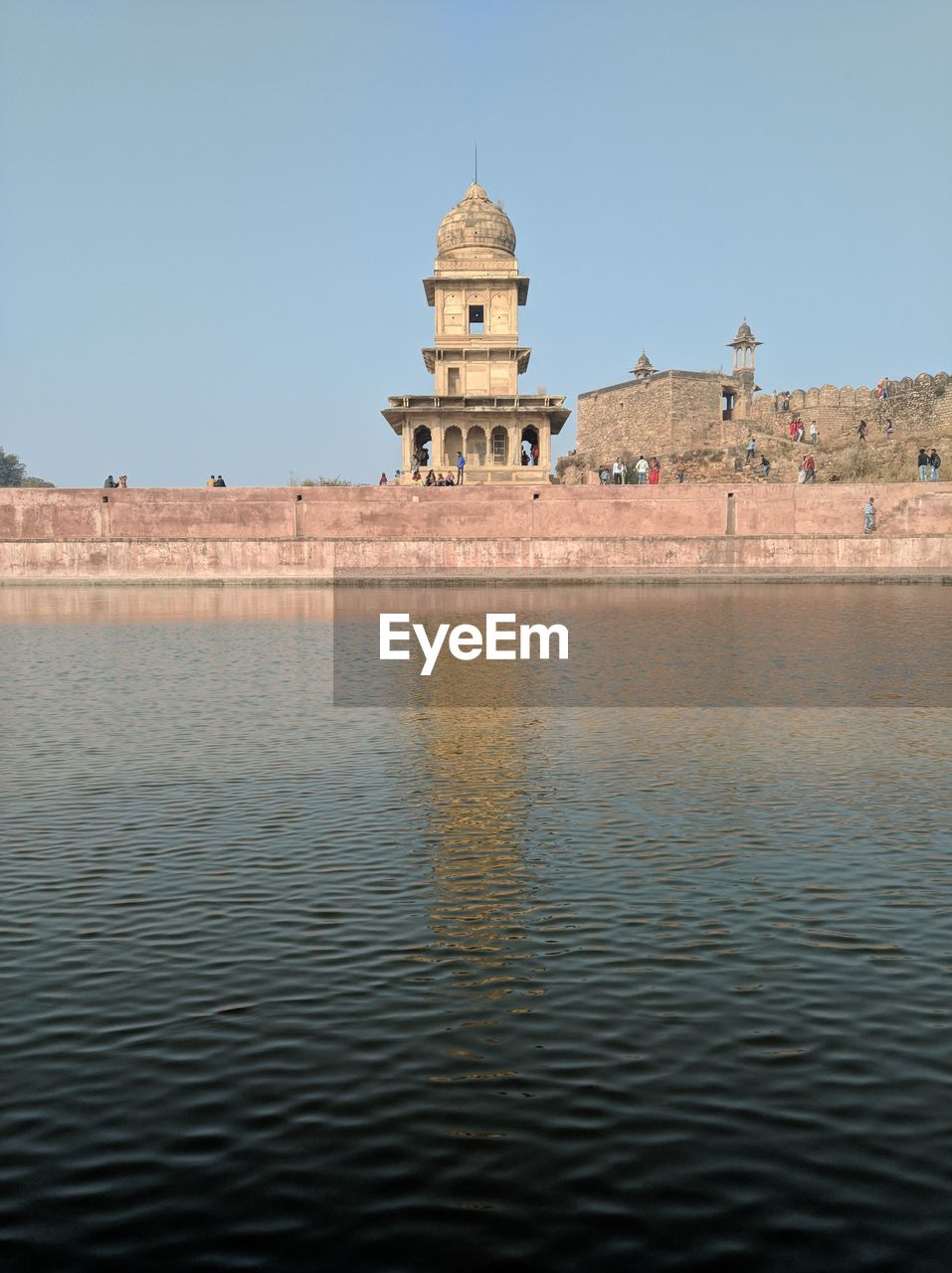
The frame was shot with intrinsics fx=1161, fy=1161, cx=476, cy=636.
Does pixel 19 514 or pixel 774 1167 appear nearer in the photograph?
pixel 774 1167

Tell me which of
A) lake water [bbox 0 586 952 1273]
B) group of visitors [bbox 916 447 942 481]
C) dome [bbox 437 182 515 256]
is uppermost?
dome [bbox 437 182 515 256]

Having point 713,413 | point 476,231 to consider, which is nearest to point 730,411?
point 713,413

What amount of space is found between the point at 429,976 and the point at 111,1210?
4.66ft

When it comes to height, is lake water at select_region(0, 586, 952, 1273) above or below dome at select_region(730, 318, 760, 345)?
below

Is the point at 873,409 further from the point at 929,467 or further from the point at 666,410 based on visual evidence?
the point at 929,467

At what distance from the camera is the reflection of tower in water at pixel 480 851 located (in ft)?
12.9

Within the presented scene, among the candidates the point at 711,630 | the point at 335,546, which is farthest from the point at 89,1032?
the point at 335,546

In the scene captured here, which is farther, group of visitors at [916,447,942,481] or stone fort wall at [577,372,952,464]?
stone fort wall at [577,372,952,464]

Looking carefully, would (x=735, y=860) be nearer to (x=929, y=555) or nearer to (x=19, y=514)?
(x=929, y=555)

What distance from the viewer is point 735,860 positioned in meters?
5.02

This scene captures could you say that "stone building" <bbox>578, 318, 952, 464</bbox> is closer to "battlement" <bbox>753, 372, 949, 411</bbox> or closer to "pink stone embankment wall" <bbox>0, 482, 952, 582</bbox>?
"battlement" <bbox>753, 372, 949, 411</bbox>

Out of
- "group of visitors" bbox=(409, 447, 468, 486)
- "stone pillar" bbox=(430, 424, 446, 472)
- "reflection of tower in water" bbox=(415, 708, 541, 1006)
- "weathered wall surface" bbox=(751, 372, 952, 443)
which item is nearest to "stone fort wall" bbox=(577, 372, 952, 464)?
"weathered wall surface" bbox=(751, 372, 952, 443)

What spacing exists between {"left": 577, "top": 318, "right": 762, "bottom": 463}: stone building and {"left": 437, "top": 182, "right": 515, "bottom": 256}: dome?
13.1m

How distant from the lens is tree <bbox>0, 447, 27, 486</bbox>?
82.4 metres
